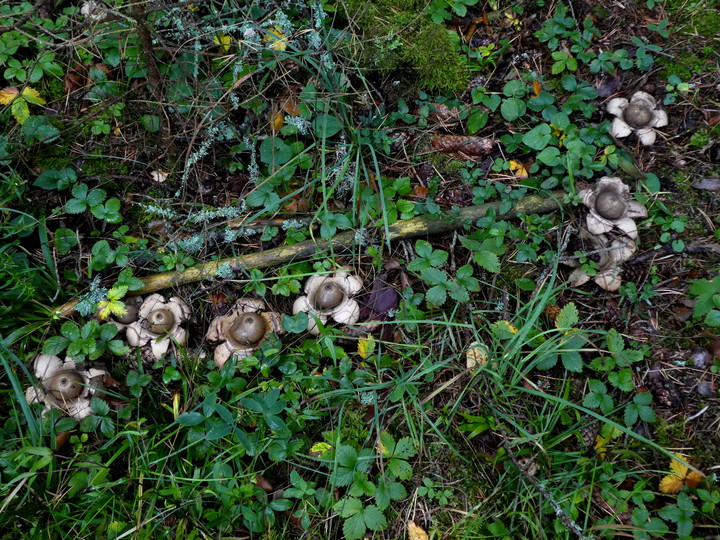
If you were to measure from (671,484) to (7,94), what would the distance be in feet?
15.4

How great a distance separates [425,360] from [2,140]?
9.84 feet

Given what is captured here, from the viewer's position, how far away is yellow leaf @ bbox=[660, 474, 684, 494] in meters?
2.45

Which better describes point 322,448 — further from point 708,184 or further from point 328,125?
point 708,184

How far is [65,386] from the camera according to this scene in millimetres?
2699

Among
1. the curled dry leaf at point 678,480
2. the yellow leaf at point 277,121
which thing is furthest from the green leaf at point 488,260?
the yellow leaf at point 277,121

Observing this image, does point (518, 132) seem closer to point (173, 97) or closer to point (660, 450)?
point (660, 450)

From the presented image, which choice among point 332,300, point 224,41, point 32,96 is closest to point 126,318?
point 332,300

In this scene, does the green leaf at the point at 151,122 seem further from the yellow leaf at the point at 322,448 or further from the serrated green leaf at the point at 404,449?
the serrated green leaf at the point at 404,449

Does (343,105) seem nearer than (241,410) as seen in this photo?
No

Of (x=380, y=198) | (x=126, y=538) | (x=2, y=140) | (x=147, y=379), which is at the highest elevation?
(x=2, y=140)

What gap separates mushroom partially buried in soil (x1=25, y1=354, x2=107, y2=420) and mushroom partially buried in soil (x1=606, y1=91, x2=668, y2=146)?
350 cm

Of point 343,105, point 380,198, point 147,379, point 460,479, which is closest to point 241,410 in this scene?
point 147,379

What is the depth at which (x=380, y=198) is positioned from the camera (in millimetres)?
2988

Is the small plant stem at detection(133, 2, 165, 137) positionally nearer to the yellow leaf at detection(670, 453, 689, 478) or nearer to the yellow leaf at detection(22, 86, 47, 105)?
the yellow leaf at detection(22, 86, 47, 105)
